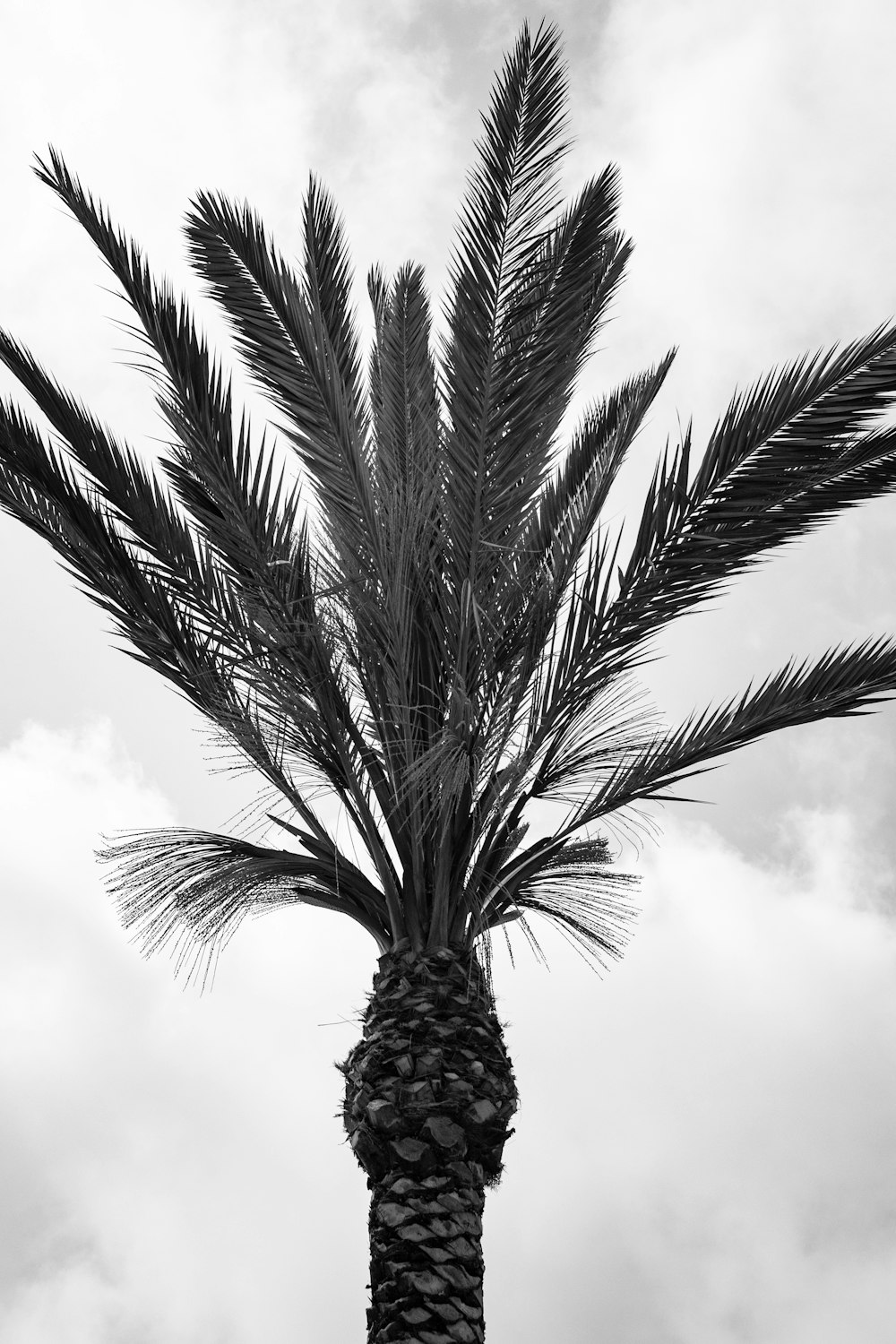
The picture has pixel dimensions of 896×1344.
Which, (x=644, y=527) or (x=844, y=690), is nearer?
(x=644, y=527)

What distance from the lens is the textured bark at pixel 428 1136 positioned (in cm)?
606

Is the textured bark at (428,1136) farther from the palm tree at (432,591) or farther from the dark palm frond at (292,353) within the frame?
the dark palm frond at (292,353)

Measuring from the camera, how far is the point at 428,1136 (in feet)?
20.3

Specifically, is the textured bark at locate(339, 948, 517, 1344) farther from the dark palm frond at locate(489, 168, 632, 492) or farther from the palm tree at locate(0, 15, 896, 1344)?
the dark palm frond at locate(489, 168, 632, 492)

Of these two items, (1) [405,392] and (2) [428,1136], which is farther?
(1) [405,392]

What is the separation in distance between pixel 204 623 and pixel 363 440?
1.55 meters

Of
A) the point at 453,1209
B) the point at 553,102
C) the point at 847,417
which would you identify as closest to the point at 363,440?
the point at 553,102

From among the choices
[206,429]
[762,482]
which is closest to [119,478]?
[206,429]

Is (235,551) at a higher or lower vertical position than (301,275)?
lower

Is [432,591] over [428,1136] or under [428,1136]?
over

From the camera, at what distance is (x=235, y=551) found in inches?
262

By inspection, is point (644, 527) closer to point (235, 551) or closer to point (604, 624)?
point (604, 624)

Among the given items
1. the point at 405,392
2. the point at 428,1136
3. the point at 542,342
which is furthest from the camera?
the point at 405,392

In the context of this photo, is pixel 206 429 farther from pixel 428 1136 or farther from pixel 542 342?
pixel 428 1136
